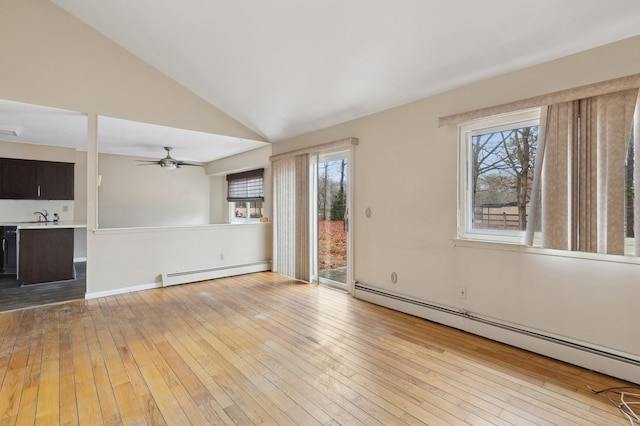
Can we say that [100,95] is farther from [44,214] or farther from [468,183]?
[468,183]

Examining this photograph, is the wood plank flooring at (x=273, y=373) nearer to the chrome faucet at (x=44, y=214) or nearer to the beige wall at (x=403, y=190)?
the beige wall at (x=403, y=190)

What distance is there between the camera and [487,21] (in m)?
2.35

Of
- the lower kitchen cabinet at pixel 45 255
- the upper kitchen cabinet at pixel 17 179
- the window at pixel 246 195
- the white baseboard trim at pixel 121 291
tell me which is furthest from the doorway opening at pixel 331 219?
the upper kitchen cabinet at pixel 17 179

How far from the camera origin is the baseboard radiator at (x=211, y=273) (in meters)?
4.79

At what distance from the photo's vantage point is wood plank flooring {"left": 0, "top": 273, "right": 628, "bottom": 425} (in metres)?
1.87

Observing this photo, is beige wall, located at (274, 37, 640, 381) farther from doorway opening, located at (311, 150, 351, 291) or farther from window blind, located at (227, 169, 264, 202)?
window blind, located at (227, 169, 264, 202)

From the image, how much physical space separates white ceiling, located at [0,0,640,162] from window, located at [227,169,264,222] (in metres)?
2.00

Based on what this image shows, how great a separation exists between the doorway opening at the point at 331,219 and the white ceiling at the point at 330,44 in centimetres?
65

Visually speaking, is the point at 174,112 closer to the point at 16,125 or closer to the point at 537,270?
the point at 16,125

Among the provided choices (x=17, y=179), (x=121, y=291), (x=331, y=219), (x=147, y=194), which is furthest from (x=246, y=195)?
(x=17, y=179)

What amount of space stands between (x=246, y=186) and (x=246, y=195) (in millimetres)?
213

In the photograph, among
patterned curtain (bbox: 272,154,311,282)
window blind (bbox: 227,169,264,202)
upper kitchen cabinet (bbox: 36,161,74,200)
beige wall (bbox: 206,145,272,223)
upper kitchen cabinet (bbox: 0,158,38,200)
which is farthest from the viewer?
window blind (bbox: 227,169,264,202)

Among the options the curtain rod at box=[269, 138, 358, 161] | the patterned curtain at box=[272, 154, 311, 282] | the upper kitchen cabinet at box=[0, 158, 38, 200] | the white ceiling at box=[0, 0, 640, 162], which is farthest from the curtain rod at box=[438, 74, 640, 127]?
the upper kitchen cabinet at box=[0, 158, 38, 200]

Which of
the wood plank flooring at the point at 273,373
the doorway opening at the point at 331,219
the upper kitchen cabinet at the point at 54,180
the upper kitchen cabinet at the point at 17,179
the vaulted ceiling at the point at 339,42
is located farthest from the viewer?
the upper kitchen cabinet at the point at 54,180
